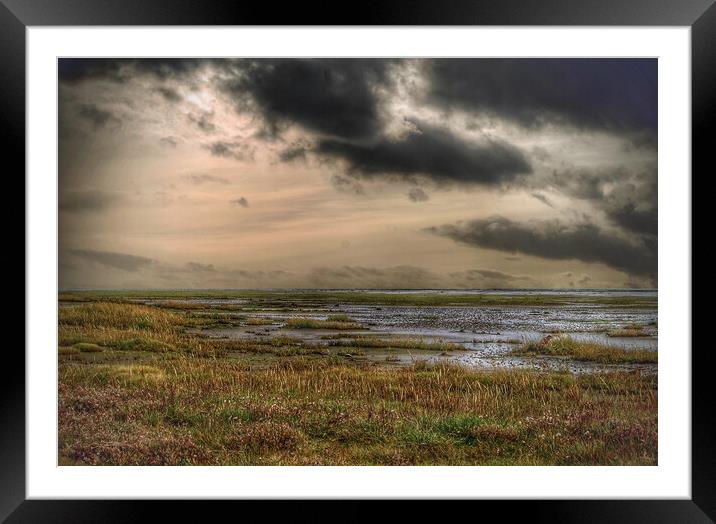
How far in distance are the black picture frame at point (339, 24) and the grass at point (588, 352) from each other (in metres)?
6.98

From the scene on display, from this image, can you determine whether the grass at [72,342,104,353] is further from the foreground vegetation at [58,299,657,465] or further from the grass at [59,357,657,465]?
the grass at [59,357,657,465]

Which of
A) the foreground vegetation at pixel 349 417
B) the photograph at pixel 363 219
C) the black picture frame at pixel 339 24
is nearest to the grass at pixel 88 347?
the photograph at pixel 363 219

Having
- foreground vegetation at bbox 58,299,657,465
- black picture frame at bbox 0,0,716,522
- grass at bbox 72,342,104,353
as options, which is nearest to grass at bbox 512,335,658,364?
foreground vegetation at bbox 58,299,657,465

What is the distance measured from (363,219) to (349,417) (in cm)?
948

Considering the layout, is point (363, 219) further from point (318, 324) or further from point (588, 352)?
point (588, 352)

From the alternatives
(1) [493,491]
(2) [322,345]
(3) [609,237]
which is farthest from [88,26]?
(3) [609,237]

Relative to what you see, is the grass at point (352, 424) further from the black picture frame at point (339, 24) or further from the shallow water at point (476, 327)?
the shallow water at point (476, 327)

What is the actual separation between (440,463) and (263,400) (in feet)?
6.88

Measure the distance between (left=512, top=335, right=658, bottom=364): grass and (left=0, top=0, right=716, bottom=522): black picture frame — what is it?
6984mm

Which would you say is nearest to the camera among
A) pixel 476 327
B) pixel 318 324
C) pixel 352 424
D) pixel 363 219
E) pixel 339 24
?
pixel 339 24

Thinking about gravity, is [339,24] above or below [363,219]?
above

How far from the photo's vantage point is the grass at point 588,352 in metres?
9.48

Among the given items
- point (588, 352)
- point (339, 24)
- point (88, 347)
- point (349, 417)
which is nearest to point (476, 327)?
point (588, 352)

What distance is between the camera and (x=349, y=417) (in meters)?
4.54
